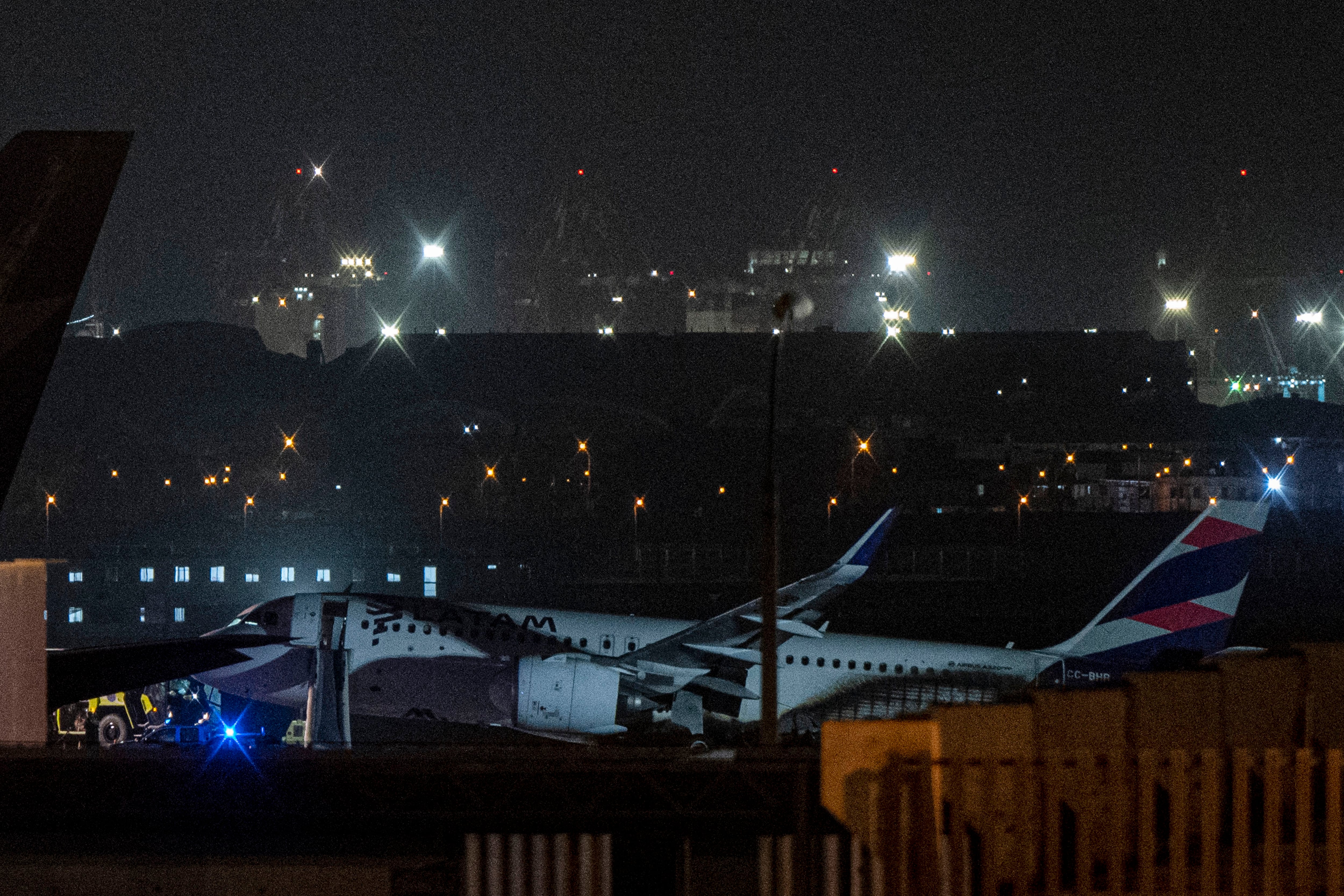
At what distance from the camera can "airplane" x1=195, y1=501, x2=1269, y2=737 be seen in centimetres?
3372

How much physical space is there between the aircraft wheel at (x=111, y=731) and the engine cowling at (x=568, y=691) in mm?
12774

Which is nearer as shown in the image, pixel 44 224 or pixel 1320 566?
pixel 44 224

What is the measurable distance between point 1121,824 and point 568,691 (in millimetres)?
23740

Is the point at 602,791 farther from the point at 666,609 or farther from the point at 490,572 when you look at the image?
the point at 490,572

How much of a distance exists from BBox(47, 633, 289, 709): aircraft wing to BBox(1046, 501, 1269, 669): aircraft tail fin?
23.4 metres

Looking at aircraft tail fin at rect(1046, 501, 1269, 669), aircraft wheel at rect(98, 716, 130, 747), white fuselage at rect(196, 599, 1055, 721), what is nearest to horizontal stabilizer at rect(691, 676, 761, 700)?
white fuselage at rect(196, 599, 1055, 721)

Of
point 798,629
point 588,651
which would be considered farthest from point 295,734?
point 798,629

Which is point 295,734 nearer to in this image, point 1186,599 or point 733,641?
point 733,641

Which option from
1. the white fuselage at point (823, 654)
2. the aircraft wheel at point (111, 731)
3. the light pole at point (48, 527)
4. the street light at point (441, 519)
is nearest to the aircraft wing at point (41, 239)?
the white fuselage at point (823, 654)

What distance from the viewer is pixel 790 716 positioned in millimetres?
34656

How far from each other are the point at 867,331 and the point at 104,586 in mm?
117172

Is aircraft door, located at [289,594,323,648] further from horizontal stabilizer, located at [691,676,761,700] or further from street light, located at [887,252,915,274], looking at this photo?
street light, located at [887,252,915,274]

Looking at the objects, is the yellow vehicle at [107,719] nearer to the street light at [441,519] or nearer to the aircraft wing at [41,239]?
the aircraft wing at [41,239]

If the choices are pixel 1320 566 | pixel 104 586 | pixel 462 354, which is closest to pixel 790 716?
pixel 104 586
